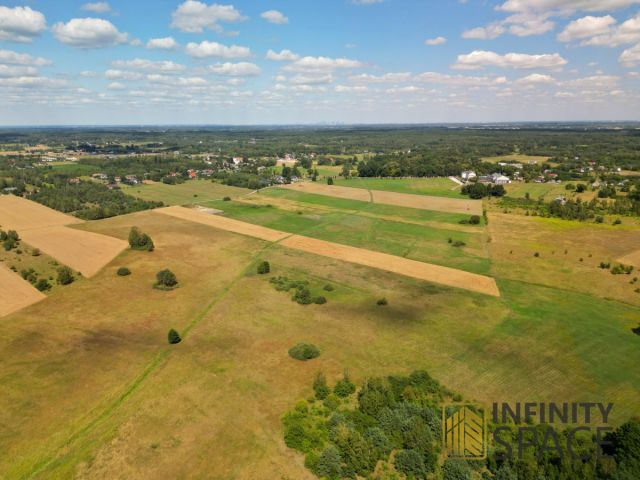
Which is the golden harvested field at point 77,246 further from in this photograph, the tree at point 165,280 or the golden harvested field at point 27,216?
the tree at point 165,280

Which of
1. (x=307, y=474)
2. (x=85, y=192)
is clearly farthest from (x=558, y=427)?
(x=85, y=192)

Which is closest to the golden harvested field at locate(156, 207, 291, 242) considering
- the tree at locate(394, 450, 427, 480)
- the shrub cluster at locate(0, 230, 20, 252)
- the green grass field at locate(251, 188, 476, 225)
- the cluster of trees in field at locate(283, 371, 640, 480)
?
the green grass field at locate(251, 188, 476, 225)

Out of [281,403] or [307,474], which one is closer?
[307,474]

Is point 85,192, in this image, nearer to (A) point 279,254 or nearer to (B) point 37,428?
(A) point 279,254

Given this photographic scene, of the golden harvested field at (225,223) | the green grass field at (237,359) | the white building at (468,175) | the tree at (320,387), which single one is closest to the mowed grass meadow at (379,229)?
the golden harvested field at (225,223)

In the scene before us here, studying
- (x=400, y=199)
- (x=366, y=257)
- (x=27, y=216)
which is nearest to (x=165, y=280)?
(x=366, y=257)
